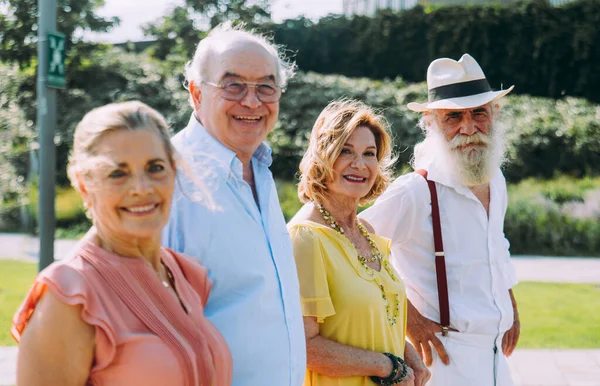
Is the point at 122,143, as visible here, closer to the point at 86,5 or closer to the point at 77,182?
the point at 77,182

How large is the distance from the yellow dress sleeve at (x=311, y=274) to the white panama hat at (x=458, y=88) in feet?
4.18

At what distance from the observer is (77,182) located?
73.5 inches

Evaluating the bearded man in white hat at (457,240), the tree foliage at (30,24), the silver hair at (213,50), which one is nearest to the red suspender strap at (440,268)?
the bearded man in white hat at (457,240)

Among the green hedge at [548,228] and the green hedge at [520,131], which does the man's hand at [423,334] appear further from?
the green hedge at [520,131]

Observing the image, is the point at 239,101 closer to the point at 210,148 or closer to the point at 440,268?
the point at 210,148

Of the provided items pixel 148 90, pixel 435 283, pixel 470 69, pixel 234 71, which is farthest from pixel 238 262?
pixel 148 90

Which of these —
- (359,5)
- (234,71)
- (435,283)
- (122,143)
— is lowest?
(435,283)

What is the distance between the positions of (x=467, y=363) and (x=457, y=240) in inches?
23.2

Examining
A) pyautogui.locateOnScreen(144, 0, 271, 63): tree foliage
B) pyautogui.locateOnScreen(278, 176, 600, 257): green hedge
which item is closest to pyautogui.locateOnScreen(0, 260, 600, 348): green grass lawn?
pyautogui.locateOnScreen(278, 176, 600, 257): green hedge

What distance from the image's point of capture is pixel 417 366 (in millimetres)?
2965

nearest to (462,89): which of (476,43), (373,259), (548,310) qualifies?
(373,259)

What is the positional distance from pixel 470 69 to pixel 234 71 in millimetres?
1787

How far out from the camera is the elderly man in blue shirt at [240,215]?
7.23 feet

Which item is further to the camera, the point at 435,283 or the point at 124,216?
the point at 435,283
